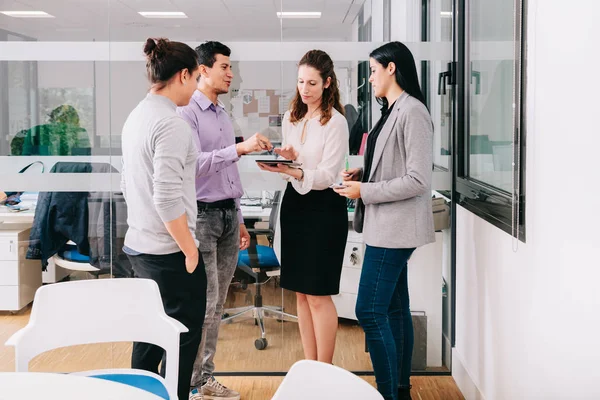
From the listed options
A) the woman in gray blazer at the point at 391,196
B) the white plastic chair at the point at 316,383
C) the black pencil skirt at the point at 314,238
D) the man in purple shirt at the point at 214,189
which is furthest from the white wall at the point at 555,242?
the man in purple shirt at the point at 214,189

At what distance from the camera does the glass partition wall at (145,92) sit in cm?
362

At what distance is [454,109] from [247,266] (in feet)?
4.66

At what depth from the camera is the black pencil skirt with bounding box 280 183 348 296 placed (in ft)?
10.3

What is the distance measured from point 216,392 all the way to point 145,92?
1.61m

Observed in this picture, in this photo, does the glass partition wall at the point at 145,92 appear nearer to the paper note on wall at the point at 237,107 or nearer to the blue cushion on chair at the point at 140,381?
the paper note on wall at the point at 237,107

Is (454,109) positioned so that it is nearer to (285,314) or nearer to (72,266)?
(285,314)

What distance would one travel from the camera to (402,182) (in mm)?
2812

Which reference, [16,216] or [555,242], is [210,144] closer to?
[16,216]

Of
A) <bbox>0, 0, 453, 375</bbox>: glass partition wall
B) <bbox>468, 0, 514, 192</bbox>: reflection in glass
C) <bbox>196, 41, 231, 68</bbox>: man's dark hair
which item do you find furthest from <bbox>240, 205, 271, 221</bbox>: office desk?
<bbox>468, 0, 514, 192</bbox>: reflection in glass

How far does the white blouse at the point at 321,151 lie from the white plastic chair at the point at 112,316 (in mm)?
1039

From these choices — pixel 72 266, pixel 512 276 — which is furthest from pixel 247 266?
pixel 512 276

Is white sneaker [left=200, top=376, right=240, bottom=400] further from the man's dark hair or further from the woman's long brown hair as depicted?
the man's dark hair

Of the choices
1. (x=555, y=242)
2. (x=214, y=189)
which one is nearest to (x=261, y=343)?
(x=214, y=189)

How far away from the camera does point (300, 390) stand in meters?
1.46
